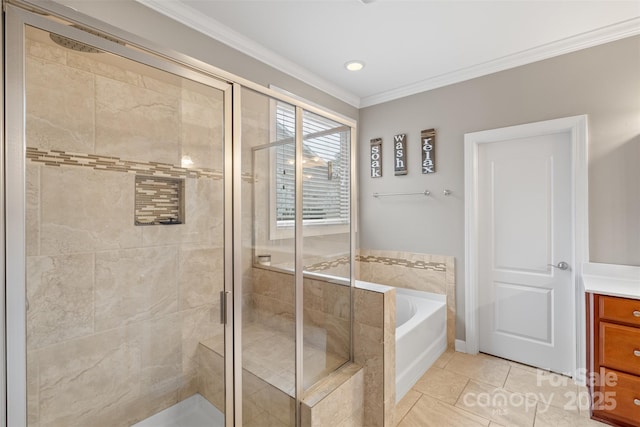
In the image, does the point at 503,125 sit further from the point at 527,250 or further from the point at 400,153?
the point at 527,250

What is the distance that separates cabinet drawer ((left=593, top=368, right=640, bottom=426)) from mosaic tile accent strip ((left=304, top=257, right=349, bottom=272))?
1687 mm

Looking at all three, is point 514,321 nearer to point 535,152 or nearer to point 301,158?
point 535,152

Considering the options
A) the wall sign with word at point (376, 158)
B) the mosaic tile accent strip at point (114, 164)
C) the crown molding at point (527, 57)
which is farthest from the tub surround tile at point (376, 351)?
the crown molding at point (527, 57)

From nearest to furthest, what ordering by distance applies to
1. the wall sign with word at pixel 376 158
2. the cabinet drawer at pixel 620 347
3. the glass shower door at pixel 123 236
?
the glass shower door at pixel 123 236, the cabinet drawer at pixel 620 347, the wall sign with word at pixel 376 158

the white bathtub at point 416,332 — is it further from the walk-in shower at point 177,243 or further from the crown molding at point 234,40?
the crown molding at point 234,40

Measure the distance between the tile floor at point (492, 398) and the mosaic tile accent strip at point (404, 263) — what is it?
824 mm

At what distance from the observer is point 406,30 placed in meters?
2.09

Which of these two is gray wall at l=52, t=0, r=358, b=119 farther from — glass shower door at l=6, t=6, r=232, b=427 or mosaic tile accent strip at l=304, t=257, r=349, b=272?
mosaic tile accent strip at l=304, t=257, r=349, b=272

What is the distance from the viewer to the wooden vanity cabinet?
1.70m

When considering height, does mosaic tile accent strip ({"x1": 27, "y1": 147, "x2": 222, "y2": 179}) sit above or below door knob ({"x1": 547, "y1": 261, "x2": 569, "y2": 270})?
above

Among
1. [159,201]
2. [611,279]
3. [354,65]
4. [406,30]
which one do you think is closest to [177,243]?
[159,201]

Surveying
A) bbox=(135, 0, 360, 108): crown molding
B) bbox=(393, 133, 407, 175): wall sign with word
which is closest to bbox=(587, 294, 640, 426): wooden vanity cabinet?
bbox=(393, 133, 407, 175): wall sign with word

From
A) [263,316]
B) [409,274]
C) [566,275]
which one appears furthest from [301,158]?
[566,275]

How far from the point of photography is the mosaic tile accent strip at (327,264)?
1.78 m
